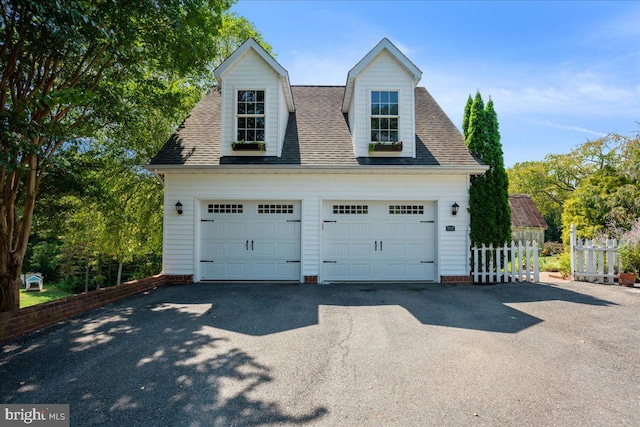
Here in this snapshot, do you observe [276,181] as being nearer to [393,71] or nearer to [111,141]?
[393,71]

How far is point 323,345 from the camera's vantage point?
13.0 feet

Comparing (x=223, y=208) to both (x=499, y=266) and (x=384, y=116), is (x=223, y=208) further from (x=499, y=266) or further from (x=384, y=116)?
(x=499, y=266)

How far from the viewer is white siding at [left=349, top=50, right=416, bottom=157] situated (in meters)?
8.30

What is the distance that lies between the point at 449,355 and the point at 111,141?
11604 millimetres

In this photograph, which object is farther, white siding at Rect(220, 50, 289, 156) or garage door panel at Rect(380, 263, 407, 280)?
white siding at Rect(220, 50, 289, 156)

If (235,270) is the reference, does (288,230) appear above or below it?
above

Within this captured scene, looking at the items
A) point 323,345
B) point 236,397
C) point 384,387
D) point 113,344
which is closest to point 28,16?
point 113,344

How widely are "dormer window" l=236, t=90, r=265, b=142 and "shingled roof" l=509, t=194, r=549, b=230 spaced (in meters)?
22.2

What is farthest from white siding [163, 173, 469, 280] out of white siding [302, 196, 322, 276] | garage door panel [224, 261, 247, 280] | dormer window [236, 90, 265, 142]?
dormer window [236, 90, 265, 142]

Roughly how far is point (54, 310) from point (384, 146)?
791 cm

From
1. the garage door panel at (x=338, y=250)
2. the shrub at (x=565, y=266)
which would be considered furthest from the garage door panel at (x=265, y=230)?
the shrub at (x=565, y=266)

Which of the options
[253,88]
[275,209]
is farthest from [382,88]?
[275,209]

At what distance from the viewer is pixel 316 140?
8.83 metres

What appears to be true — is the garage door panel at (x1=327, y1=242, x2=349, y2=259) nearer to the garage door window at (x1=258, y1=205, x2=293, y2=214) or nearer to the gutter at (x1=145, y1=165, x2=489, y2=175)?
the garage door window at (x1=258, y1=205, x2=293, y2=214)
